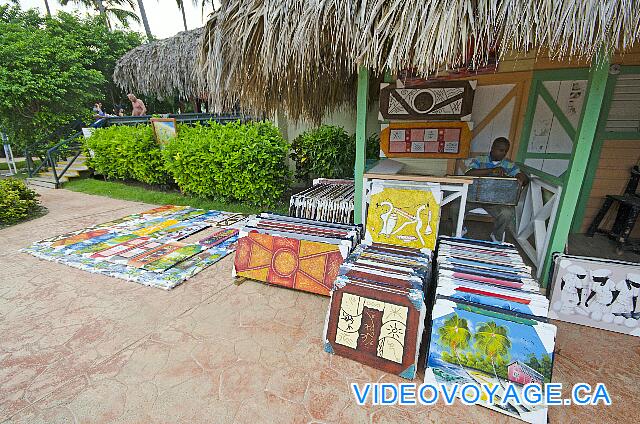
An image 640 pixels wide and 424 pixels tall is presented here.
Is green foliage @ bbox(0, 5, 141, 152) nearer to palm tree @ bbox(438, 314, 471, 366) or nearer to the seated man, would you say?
the seated man

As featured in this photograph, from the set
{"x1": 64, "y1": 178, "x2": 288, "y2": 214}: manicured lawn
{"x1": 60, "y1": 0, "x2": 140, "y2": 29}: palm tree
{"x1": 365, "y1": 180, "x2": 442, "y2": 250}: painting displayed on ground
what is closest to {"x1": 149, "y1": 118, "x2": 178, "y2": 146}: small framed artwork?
{"x1": 64, "y1": 178, "x2": 288, "y2": 214}: manicured lawn

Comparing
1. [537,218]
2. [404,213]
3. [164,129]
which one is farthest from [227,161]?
[537,218]

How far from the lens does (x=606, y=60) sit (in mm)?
2131

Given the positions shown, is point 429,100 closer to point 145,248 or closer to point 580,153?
point 580,153

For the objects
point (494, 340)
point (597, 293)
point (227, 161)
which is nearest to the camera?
point (494, 340)

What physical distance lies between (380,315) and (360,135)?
205 cm

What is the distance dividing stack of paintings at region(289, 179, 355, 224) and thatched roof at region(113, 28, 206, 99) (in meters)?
6.02

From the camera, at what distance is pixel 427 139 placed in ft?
15.3

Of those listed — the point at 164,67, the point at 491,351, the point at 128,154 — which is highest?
the point at 164,67

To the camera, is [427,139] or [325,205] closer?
[325,205]

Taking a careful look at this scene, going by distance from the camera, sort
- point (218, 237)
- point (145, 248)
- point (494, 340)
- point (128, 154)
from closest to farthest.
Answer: point (494, 340), point (145, 248), point (218, 237), point (128, 154)

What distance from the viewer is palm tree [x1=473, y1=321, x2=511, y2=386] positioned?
1.83m

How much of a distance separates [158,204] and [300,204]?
441 centimetres

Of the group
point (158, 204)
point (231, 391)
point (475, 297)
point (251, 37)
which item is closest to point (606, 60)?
point (475, 297)
